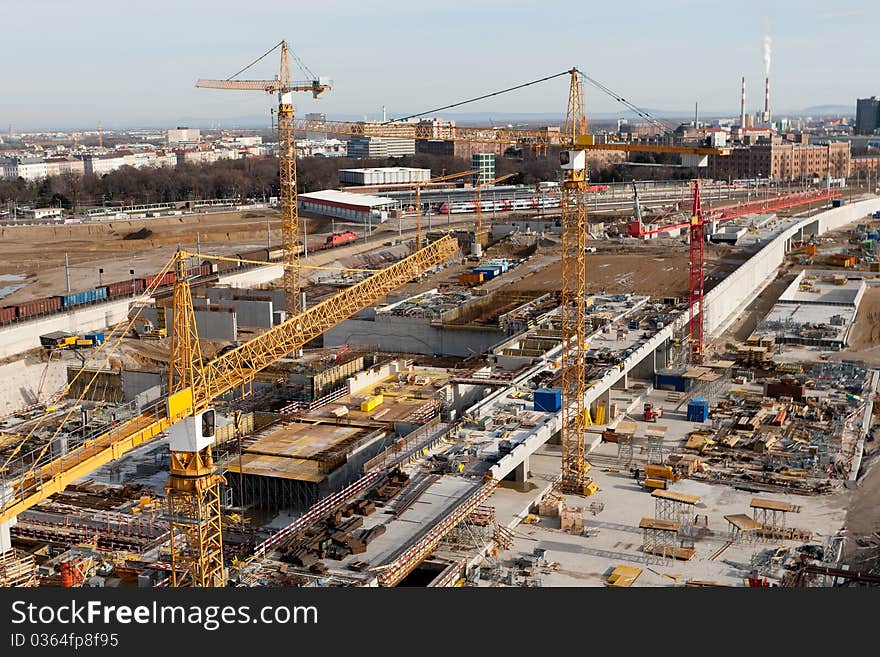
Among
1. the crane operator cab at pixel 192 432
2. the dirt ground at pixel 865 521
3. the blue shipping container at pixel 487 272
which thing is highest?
the crane operator cab at pixel 192 432

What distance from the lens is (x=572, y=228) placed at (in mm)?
24359

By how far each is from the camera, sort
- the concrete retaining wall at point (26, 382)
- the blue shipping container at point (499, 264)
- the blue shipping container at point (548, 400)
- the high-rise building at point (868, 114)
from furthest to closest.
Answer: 1. the high-rise building at point (868, 114)
2. the blue shipping container at point (499, 264)
3. the concrete retaining wall at point (26, 382)
4. the blue shipping container at point (548, 400)

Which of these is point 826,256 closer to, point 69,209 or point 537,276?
point 537,276

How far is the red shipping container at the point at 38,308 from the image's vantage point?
37.2 metres

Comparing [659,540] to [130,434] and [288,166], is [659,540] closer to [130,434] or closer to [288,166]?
[130,434]

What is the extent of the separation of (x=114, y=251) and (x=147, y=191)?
32.3m

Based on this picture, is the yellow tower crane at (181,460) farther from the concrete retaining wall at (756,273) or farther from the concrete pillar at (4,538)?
the concrete retaining wall at (756,273)

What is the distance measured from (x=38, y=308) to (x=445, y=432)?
21.9 meters

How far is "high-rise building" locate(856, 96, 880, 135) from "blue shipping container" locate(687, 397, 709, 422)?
7225 inches

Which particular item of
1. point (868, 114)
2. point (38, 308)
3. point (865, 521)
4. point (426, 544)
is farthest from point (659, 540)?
point (868, 114)

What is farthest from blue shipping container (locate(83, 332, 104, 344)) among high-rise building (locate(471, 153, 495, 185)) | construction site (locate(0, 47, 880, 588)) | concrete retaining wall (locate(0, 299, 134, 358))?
high-rise building (locate(471, 153, 495, 185))

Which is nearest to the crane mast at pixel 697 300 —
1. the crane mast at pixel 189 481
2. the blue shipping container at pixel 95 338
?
the blue shipping container at pixel 95 338

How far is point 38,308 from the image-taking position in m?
38.2

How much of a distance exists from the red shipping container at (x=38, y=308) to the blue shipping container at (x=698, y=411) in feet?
81.9
